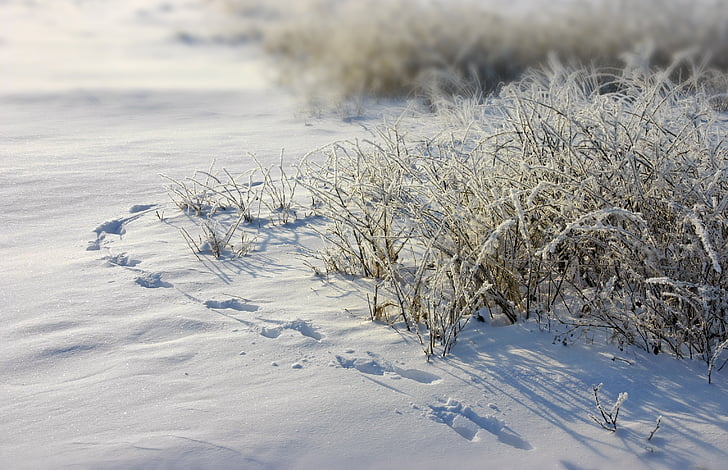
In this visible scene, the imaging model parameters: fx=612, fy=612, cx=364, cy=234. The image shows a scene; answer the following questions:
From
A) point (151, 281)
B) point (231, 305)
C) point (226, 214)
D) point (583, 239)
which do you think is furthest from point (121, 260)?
point (583, 239)

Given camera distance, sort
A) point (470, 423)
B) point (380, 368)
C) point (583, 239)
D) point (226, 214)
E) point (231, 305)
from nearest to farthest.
→ point (470, 423)
point (380, 368)
point (583, 239)
point (231, 305)
point (226, 214)

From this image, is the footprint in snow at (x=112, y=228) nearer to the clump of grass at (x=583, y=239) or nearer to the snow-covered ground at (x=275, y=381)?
the snow-covered ground at (x=275, y=381)

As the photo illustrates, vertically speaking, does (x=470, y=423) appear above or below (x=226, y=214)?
below

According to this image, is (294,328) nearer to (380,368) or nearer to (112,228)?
(380,368)

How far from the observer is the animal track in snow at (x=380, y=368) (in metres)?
1.77

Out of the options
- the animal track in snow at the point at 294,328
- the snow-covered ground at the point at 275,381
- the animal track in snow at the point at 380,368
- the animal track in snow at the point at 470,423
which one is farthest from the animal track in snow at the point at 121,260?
the animal track in snow at the point at 470,423

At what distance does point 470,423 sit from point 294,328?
2.44ft

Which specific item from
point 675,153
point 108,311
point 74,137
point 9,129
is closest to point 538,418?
point 675,153

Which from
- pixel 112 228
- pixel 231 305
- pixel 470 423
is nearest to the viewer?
pixel 470 423

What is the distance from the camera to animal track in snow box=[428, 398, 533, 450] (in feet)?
4.91

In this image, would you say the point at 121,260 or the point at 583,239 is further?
the point at 121,260

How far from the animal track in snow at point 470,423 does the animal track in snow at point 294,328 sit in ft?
1.80

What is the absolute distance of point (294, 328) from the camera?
6.80 feet

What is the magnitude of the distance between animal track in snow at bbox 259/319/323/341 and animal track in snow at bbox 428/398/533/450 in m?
0.55
